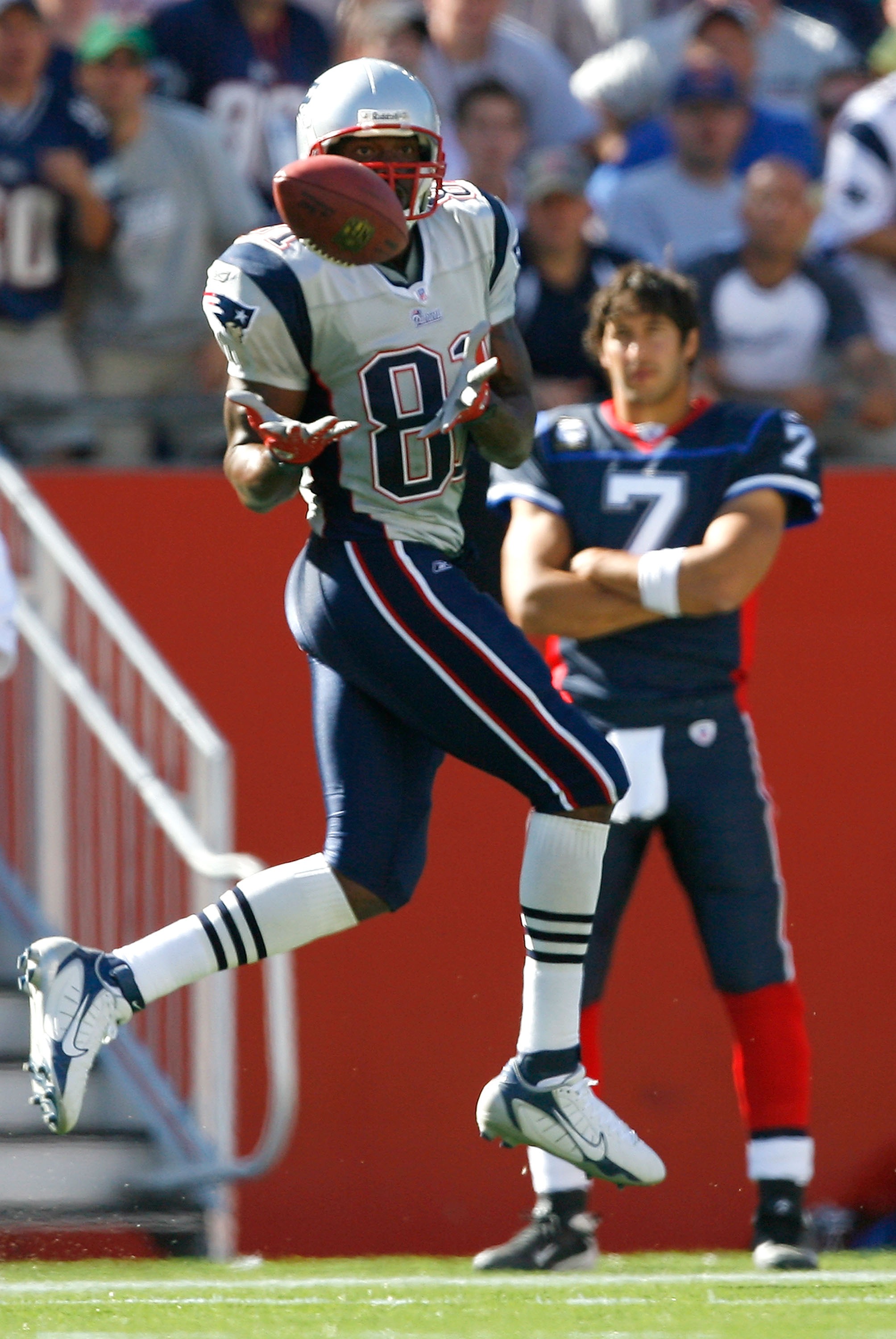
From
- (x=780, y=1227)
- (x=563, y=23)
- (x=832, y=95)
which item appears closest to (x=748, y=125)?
(x=832, y=95)

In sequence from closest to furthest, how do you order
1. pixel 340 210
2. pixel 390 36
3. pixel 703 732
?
pixel 340 210
pixel 703 732
pixel 390 36

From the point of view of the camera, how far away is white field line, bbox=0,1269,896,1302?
456 cm

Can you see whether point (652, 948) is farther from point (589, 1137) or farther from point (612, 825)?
point (589, 1137)

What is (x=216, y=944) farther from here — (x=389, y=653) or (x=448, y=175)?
(x=448, y=175)

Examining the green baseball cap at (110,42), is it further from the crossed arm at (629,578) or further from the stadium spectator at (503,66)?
the crossed arm at (629,578)

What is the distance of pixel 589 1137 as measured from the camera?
4000 millimetres

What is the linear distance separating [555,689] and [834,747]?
2.78m

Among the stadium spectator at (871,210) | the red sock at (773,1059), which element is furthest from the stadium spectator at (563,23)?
the red sock at (773,1059)

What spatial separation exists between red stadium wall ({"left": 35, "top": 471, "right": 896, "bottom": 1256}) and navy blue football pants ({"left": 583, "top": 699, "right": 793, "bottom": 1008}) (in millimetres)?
1620

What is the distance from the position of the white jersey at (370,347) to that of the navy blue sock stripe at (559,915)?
2.28 ft

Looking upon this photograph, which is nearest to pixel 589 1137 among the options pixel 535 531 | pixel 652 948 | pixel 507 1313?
pixel 507 1313

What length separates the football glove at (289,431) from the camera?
3.74 metres

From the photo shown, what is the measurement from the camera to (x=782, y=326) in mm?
6879

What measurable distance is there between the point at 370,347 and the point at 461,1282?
2.06 metres
